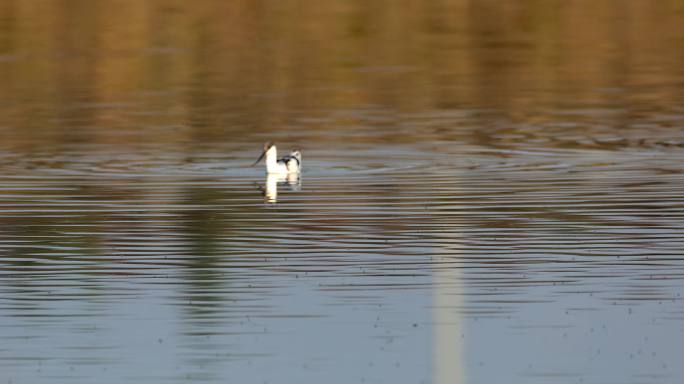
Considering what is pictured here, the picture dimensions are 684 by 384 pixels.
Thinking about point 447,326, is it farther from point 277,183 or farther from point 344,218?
point 277,183

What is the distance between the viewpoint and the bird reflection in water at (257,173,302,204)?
2435 cm

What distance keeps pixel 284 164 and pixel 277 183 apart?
0.64m

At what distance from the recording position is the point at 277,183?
25391 millimetres

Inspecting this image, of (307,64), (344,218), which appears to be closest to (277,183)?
(344,218)

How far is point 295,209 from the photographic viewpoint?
882 inches

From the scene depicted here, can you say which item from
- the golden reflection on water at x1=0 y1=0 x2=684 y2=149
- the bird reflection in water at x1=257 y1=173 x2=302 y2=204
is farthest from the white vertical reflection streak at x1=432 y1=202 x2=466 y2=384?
the golden reflection on water at x1=0 y1=0 x2=684 y2=149

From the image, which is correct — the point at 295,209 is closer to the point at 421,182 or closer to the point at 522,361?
the point at 421,182

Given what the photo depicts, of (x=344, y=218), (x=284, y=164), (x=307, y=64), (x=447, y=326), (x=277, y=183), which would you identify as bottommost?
(x=447, y=326)

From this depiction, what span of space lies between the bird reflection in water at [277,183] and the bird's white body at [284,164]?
0.18 ft

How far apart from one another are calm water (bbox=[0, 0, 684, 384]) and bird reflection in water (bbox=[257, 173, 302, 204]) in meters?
0.10

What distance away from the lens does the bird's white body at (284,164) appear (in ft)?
84.8

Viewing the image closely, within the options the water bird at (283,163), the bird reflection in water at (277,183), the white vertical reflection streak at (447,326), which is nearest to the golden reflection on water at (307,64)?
the water bird at (283,163)

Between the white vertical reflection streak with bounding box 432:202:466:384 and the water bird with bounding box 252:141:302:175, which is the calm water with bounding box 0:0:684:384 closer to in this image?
the white vertical reflection streak with bounding box 432:202:466:384

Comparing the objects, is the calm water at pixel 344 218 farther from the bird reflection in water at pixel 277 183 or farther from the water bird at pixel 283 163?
the water bird at pixel 283 163
